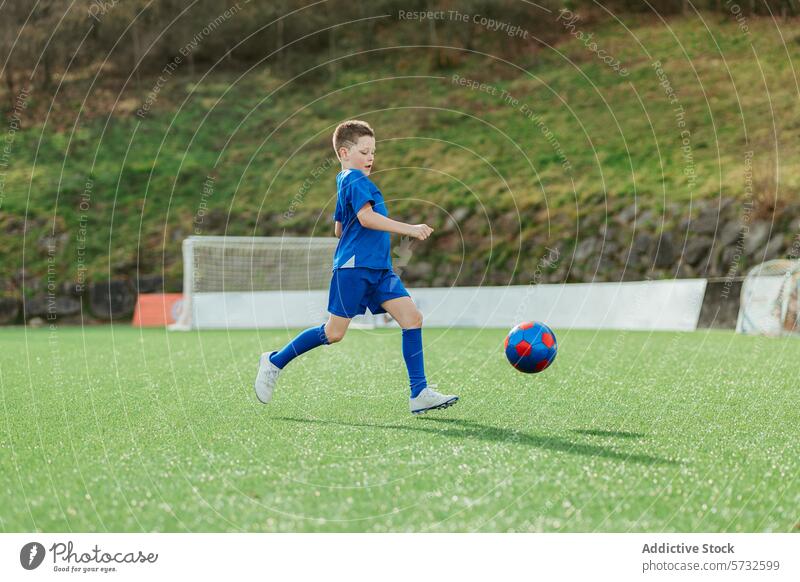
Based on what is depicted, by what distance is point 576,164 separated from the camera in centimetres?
3089

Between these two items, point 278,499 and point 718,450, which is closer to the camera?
point 278,499

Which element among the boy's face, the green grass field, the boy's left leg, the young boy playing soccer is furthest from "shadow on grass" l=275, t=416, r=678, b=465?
the boy's face

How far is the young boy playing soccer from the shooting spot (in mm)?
6512

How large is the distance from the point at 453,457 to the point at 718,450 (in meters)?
1.60

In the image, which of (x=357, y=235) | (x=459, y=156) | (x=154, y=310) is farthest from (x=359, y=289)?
(x=459, y=156)

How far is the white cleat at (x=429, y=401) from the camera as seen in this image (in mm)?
6672

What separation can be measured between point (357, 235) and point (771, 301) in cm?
1427

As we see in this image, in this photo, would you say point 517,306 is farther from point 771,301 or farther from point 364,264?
point 364,264

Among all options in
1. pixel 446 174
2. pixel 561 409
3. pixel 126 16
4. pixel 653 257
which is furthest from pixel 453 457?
pixel 126 16

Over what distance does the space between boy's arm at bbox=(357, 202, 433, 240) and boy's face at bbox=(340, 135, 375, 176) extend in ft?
1.09

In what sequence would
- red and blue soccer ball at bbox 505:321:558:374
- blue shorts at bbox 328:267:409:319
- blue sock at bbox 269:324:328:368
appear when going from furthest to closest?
1. red and blue soccer ball at bbox 505:321:558:374
2. blue sock at bbox 269:324:328:368
3. blue shorts at bbox 328:267:409:319

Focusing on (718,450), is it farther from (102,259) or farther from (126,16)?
(126,16)

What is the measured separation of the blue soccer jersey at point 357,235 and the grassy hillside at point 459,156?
1982cm

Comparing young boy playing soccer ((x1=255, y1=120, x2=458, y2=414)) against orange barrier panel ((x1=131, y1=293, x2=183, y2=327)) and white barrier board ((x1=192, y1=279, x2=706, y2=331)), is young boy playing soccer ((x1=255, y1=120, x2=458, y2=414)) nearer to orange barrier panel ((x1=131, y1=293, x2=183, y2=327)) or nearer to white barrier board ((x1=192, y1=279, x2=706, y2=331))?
white barrier board ((x1=192, y1=279, x2=706, y2=331))
